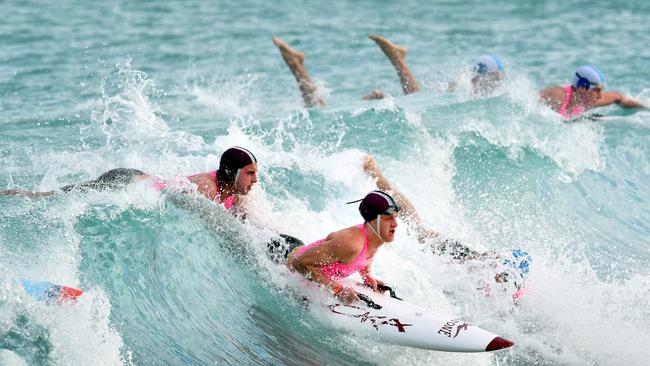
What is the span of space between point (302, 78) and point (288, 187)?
467 centimetres

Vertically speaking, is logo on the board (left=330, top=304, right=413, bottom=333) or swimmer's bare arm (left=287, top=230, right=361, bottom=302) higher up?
swimmer's bare arm (left=287, top=230, right=361, bottom=302)

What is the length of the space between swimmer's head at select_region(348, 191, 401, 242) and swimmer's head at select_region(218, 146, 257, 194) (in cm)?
153

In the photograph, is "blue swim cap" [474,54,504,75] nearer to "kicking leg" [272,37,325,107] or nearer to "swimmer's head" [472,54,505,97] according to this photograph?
"swimmer's head" [472,54,505,97]

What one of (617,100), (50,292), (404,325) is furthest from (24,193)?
(617,100)

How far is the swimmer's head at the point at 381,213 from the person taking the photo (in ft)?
24.7

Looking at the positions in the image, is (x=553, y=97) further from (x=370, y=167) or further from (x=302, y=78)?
(x=370, y=167)

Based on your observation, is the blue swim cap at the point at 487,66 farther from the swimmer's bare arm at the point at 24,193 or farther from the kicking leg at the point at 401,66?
the swimmer's bare arm at the point at 24,193

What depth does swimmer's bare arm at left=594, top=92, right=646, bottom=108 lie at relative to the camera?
14.7 meters

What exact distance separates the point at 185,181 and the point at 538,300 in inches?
144

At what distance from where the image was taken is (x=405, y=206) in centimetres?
1020

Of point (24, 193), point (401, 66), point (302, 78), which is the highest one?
point (401, 66)

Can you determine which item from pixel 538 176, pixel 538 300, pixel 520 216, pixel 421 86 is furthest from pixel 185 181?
pixel 421 86

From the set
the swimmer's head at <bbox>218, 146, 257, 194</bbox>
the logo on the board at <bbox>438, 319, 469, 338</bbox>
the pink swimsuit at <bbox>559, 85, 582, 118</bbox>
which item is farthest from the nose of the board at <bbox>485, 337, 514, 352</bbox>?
the pink swimsuit at <bbox>559, 85, 582, 118</bbox>

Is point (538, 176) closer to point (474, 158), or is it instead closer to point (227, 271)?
point (474, 158)
